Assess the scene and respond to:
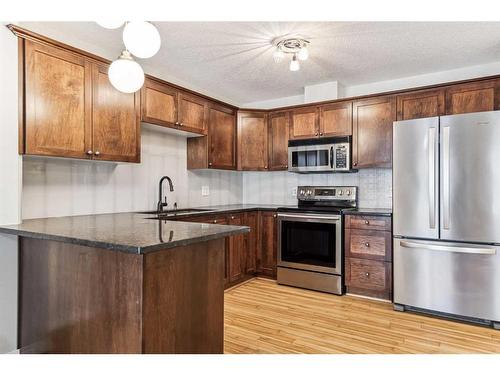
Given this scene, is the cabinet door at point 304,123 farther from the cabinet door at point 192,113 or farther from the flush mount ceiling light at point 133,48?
the flush mount ceiling light at point 133,48

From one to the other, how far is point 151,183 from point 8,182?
151 centimetres

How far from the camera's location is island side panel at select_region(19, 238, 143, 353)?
4.66 feet

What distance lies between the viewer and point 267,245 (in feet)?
13.0

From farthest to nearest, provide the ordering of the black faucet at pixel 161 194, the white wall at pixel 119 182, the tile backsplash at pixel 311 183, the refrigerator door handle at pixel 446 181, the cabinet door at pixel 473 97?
the tile backsplash at pixel 311 183 → the black faucet at pixel 161 194 → the cabinet door at pixel 473 97 → the refrigerator door handle at pixel 446 181 → the white wall at pixel 119 182

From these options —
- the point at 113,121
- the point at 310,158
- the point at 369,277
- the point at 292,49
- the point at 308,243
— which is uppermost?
the point at 292,49

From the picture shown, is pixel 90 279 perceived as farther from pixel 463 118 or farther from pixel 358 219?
pixel 463 118

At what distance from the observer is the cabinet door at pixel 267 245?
393cm

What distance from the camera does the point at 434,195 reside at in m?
2.78

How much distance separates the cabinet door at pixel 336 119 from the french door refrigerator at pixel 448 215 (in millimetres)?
747

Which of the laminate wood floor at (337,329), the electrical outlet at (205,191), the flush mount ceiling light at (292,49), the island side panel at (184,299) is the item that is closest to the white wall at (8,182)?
the island side panel at (184,299)

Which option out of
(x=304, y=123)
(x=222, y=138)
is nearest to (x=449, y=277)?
(x=304, y=123)

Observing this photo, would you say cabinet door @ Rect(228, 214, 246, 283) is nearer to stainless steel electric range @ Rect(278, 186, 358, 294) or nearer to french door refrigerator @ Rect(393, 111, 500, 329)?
stainless steel electric range @ Rect(278, 186, 358, 294)

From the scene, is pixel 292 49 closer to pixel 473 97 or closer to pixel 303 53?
pixel 303 53

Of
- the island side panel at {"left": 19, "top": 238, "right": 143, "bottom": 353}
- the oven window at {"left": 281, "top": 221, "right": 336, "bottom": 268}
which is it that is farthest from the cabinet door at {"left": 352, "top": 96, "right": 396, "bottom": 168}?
the island side panel at {"left": 19, "top": 238, "right": 143, "bottom": 353}
